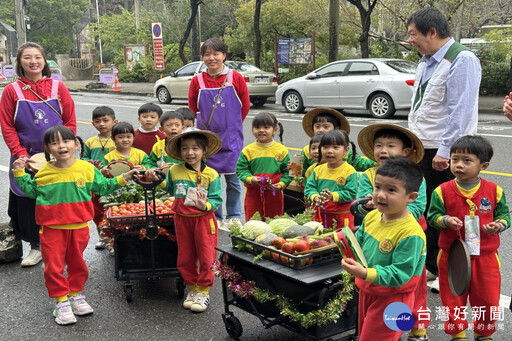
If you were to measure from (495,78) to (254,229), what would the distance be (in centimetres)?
1777

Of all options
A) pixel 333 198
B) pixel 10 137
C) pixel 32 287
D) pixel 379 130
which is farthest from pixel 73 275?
pixel 379 130

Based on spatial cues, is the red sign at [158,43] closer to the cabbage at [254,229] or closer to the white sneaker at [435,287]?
the white sneaker at [435,287]

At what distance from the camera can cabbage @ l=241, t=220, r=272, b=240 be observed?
4.17 m

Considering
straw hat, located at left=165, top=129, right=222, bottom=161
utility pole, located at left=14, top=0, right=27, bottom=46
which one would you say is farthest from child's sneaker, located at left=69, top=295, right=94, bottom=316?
utility pole, located at left=14, top=0, right=27, bottom=46

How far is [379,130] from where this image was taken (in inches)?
167

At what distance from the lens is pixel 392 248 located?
10.7 feet

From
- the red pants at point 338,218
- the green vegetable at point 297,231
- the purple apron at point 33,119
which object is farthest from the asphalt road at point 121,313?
the purple apron at point 33,119

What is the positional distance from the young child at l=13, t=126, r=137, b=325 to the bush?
17547mm

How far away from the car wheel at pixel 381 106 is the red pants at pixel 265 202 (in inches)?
402

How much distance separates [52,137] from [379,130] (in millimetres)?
2412

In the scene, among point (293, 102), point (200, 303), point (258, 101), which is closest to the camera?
point (200, 303)

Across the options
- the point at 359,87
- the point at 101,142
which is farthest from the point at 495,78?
the point at 101,142

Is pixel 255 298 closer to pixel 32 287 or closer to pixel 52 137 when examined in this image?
pixel 52 137

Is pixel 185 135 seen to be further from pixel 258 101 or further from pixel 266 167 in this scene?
pixel 258 101
